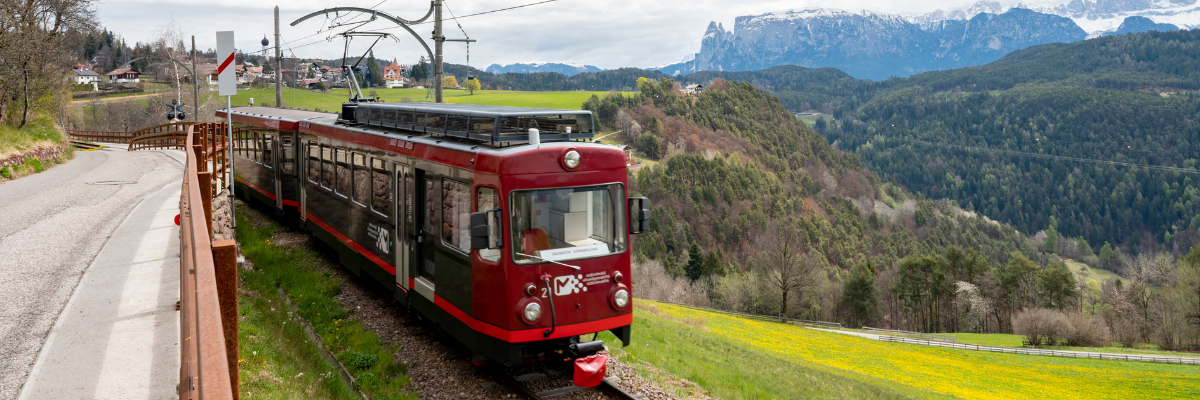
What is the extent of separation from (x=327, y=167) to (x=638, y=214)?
8.00 m

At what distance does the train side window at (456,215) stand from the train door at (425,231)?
312 mm

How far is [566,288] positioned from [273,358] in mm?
3515

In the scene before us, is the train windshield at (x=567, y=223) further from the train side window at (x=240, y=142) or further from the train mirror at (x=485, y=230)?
the train side window at (x=240, y=142)

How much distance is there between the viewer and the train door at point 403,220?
Result: 10.2m

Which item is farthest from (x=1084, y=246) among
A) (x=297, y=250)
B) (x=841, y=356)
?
(x=297, y=250)

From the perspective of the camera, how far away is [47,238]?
11047 mm

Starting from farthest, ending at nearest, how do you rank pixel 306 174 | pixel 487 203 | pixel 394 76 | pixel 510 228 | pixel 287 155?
1. pixel 394 76
2. pixel 287 155
3. pixel 306 174
4. pixel 487 203
5. pixel 510 228

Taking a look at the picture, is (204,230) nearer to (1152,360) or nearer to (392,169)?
(392,169)

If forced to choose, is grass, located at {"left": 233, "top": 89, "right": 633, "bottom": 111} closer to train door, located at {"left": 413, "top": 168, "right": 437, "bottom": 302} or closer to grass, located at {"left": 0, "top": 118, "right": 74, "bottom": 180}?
grass, located at {"left": 0, "top": 118, "right": 74, "bottom": 180}

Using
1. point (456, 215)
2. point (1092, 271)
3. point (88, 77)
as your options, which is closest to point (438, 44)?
point (456, 215)

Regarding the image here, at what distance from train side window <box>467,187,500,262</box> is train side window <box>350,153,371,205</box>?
4090 mm

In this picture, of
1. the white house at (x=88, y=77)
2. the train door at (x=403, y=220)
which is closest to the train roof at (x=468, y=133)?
the train door at (x=403, y=220)

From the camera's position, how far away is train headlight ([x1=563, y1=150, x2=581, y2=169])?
8.57 m

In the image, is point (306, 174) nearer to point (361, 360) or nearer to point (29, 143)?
point (361, 360)
